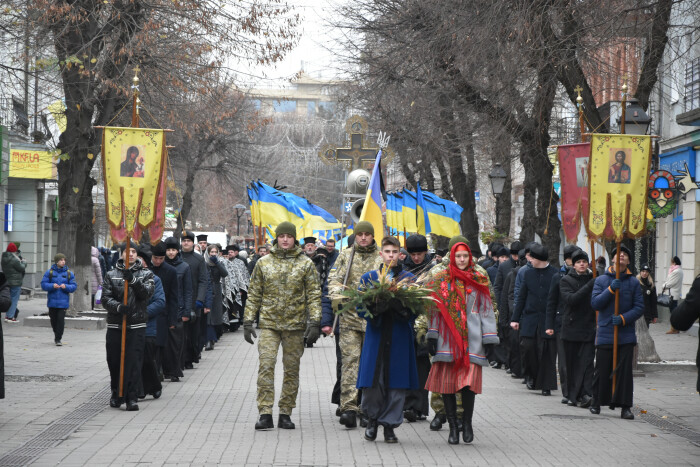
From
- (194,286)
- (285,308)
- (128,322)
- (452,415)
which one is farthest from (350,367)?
(194,286)

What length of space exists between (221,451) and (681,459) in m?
3.63

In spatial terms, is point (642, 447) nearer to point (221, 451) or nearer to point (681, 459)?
point (681, 459)

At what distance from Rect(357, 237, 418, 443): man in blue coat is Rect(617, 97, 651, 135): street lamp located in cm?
687

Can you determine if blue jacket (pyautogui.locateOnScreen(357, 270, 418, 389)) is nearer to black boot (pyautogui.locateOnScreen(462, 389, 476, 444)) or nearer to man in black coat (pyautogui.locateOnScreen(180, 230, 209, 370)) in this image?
black boot (pyautogui.locateOnScreen(462, 389, 476, 444))

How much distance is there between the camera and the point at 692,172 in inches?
995

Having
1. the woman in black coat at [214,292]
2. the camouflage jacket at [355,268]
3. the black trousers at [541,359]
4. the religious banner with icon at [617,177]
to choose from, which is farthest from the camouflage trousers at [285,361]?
the woman in black coat at [214,292]

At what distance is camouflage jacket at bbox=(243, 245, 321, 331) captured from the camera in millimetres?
10227

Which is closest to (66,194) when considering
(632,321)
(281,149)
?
(632,321)

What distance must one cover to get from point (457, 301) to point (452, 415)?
3.18ft

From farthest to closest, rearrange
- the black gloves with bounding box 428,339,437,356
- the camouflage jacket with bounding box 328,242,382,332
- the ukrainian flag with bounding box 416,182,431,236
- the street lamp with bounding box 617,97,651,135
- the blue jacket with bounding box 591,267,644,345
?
the ukrainian flag with bounding box 416,182,431,236 < the street lamp with bounding box 617,97,651,135 < the blue jacket with bounding box 591,267,644,345 < the camouflage jacket with bounding box 328,242,382,332 < the black gloves with bounding box 428,339,437,356

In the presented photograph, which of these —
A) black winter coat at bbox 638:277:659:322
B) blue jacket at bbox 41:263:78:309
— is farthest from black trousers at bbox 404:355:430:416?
black winter coat at bbox 638:277:659:322

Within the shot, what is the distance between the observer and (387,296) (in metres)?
9.24

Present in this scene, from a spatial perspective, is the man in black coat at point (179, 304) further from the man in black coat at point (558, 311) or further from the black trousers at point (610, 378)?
the black trousers at point (610, 378)

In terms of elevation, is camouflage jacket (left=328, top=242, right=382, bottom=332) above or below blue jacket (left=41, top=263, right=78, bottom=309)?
above
